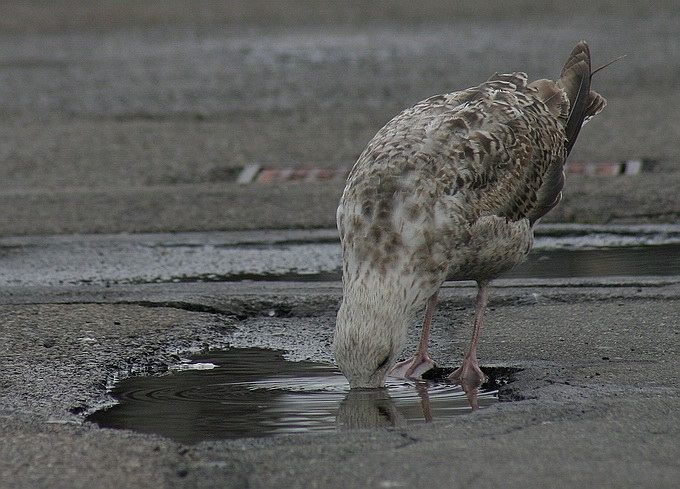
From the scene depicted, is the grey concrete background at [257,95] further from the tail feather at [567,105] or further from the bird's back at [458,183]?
the bird's back at [458,183]

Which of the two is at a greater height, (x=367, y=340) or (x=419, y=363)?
(x=367, y=340)

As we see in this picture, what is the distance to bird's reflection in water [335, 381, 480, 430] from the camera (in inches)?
225

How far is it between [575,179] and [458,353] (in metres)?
4.63

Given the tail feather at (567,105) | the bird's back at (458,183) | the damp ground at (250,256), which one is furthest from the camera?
the damp ground at (250,256)

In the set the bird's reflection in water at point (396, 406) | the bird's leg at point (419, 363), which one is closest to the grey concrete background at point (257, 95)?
the bird's leg at point (419, 363)

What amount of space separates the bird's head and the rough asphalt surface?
→ 552mm

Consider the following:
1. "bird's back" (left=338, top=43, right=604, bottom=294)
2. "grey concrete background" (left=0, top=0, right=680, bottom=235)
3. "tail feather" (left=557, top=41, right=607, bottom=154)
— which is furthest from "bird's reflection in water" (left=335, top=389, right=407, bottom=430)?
"grey concrete background" (left=0, top=0, right=680, bottom=235)

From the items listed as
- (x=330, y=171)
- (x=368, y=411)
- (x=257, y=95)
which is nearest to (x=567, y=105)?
(x=368, y=411)

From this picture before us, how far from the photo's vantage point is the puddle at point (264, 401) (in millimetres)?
5652

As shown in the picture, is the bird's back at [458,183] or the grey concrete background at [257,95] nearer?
the bird's back at [458,183]

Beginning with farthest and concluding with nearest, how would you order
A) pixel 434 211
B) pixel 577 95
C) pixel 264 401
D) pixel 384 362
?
pixel 577 95, pixel 434 211, pixel 264 401, pixel 384 362

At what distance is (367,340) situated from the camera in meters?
5.85

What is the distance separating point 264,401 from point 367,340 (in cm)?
56

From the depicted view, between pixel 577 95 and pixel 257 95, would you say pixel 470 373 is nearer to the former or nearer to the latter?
pixel 577 95
